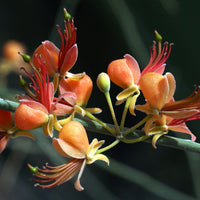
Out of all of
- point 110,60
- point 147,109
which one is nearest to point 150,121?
point 147,109

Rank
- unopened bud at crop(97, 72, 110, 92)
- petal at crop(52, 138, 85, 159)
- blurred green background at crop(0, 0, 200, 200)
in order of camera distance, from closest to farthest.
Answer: petal at crop(52, 138, 85, 159) < unopened bud at crop(97, 72, 110, 92) < blurred green background at crop(0, 0, 200, 200)

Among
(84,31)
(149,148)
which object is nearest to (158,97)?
(149,148)

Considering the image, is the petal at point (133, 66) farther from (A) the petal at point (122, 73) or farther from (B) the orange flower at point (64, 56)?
(B) the orange flower at point (64, 56)

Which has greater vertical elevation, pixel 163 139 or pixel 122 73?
pixel 122 73

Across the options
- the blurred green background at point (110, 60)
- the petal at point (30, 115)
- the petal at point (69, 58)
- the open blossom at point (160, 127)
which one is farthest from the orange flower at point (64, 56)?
the blurred green background at point (110, 60)

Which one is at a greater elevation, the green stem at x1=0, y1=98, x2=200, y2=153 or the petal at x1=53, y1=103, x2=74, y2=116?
the petal at x1=53, y1=103, x2=74, y2=116

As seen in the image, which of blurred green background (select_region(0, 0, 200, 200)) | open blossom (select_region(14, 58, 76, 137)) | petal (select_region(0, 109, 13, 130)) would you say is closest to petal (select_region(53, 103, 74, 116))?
open blossom (select_region(14, 58, 76, 137))

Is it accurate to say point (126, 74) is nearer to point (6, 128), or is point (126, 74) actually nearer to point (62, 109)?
point (62, 109)

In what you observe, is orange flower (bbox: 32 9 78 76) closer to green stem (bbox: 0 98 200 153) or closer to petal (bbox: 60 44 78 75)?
petal (bbox: 60 44 78 75)
